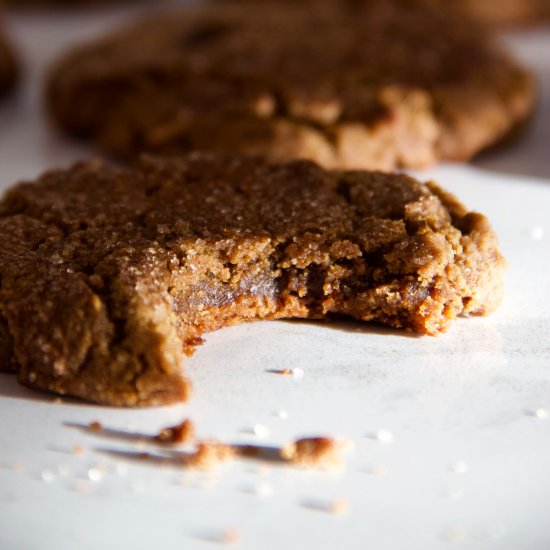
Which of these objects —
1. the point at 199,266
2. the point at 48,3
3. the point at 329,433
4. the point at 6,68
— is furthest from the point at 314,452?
the point at 48,3

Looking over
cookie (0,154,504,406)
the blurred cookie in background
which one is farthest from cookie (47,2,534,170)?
the blurred cookie in background

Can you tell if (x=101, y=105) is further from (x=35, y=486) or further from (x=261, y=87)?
(x=35, y=486)

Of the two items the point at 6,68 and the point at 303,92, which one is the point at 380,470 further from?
the point at 6,68

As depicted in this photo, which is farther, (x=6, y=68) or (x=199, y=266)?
(x=6, y=68)

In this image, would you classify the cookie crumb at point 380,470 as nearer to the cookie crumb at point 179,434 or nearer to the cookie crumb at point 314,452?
the cookie crumb at point 314,452

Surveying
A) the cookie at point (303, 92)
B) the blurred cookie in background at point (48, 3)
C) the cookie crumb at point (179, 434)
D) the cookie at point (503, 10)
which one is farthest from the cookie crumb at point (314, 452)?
the blurred cookie in background at point (48, 3)

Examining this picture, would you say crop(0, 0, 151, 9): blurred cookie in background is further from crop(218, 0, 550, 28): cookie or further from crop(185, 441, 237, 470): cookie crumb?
crop(185, 441, 237, 470): cookie crumb
